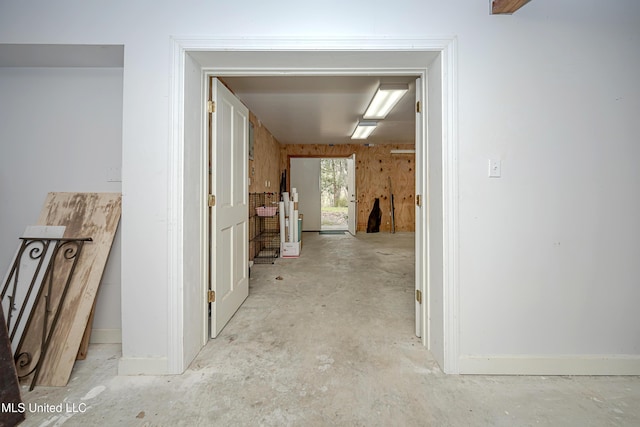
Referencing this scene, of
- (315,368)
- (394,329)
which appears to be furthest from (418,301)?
(315,368)

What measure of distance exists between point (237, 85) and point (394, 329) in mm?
2994

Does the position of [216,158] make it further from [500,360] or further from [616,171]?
[616,171]

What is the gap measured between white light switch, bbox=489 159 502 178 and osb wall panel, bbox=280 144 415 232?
5.90 m

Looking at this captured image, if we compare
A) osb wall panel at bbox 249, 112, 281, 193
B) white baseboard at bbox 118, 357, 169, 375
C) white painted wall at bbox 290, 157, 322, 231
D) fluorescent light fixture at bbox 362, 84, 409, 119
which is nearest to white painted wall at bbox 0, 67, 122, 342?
white baseboard at bbox 118, 357, 169, 375

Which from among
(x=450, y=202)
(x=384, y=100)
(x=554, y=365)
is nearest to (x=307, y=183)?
(x=384, y=100)

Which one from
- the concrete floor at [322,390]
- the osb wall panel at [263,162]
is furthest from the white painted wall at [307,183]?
the concrete floor at [322,390]

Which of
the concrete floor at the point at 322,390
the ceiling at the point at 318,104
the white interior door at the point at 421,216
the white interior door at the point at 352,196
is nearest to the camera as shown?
the concrete floor at the point at 322,390

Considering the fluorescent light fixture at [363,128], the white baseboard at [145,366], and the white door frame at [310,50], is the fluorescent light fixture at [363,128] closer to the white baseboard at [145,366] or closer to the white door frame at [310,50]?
the white door frame at [310,50]

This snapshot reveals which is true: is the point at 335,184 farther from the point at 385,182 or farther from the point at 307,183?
the point at 385,182

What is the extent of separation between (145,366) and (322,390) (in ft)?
3.41

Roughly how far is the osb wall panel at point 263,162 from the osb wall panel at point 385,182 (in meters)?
1.10

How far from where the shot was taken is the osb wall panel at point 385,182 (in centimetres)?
748

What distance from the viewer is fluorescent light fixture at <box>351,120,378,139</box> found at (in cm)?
486

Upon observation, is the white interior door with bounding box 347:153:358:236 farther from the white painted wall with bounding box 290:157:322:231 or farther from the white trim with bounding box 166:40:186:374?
the white trim with bounding box 166:40:186:374
